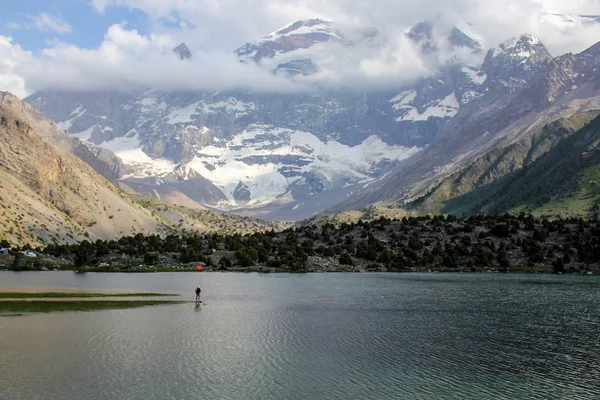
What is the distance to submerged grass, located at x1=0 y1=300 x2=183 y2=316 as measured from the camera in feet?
254

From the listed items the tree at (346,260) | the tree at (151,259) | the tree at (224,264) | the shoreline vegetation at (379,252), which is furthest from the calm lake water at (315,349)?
the tree at (151,259)

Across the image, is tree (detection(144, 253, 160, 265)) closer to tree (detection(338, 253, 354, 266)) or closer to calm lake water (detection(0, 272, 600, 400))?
tree (detection(338, 253, 354, 266))

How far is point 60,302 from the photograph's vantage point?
85500mm

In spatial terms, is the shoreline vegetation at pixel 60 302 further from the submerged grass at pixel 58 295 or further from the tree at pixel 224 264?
the tree at pixel 224 264

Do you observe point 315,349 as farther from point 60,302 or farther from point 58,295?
point 58,295

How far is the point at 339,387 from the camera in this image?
152ft

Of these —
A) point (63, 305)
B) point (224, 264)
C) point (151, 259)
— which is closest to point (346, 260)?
point (224, 264)

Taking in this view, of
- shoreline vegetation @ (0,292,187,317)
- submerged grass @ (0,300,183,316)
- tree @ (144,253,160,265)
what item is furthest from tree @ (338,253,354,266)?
submerged grass @ (0,300,183,316)

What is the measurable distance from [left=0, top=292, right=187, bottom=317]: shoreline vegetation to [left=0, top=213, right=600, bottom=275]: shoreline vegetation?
199 feet

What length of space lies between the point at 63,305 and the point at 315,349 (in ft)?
135

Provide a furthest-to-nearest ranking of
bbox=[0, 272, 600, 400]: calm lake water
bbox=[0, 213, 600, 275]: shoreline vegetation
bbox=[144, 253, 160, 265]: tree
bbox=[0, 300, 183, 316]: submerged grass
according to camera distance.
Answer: bbox=[144, 253, 160, 265]: tree, bbox=[0, 213, 600, 275]: shoreline vegetation, bbox=[0, 300, 183, 316]: submerged grass, bbox=[0, 272, 600, 400]: calm lake water

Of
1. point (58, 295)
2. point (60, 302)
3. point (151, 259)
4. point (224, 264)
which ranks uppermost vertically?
point (151, 259)

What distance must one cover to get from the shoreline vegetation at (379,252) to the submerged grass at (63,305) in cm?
6983

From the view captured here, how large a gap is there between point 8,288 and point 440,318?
2778 inches
